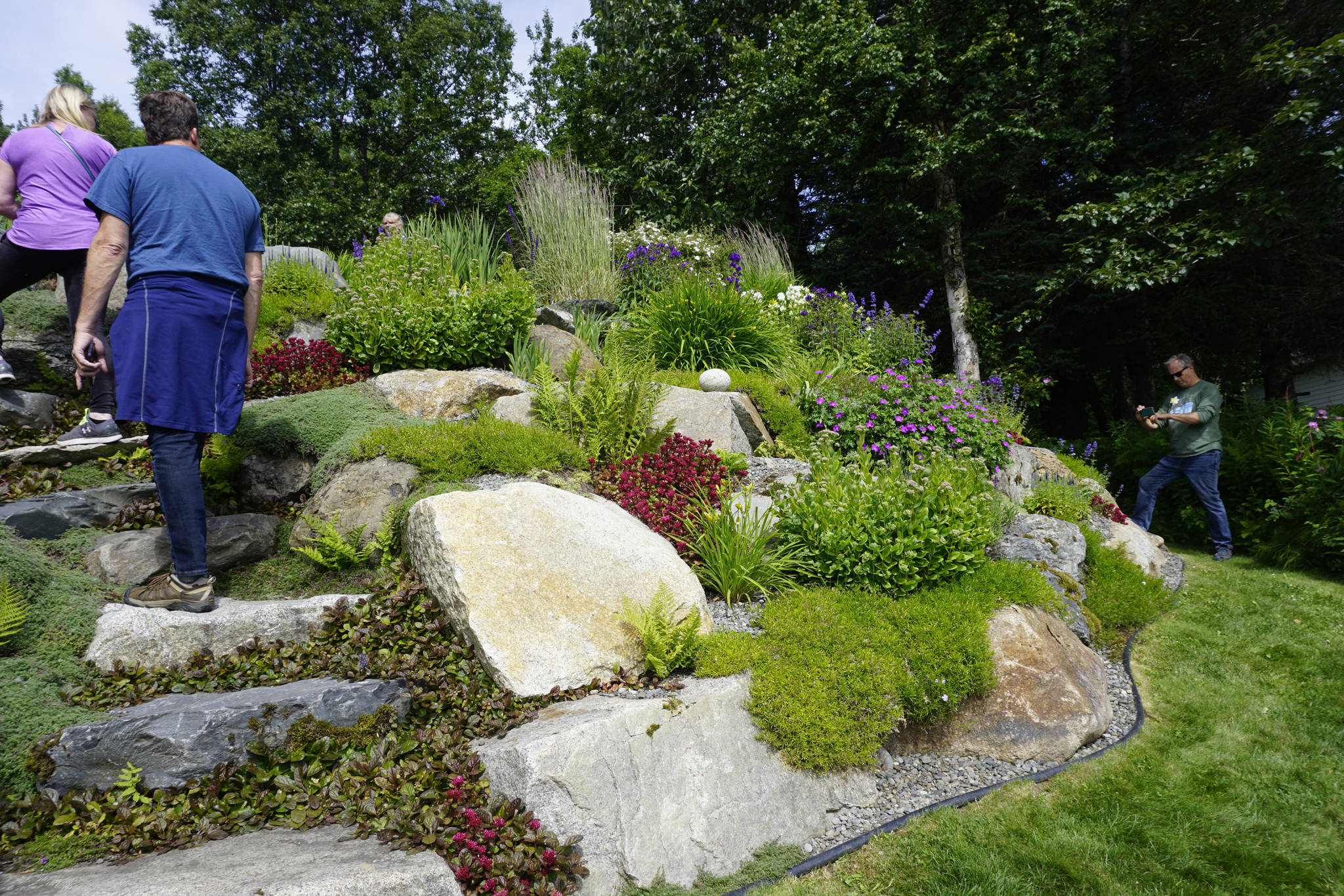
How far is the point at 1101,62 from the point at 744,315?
700 cm

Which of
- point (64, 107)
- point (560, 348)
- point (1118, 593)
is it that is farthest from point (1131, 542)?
point (64, 107)

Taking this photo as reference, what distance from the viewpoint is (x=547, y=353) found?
241 inches

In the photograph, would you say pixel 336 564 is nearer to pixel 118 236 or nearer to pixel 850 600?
pixel 118 236

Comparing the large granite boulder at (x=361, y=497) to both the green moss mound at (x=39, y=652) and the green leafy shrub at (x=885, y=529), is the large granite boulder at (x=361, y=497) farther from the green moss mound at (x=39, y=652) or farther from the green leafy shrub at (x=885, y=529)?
the green leafy shrub at (x=885, y=529)

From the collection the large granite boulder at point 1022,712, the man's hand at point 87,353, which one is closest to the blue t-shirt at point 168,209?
the man's hand at point 87,353

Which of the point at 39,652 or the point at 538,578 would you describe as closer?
the point at 39,652

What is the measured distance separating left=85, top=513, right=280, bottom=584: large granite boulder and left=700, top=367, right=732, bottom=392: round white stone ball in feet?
11.5

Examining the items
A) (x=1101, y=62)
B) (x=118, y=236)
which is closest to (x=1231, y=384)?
(x=1101, y=62)

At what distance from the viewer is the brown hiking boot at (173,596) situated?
302 cm

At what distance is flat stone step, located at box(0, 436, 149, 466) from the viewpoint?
4008 millimetres

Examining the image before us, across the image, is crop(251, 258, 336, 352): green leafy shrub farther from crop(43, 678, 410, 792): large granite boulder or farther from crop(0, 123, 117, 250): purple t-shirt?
crop(43, 678, 410, 792): large granite boulder

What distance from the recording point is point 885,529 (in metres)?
3.77

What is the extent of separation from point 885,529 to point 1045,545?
186cm

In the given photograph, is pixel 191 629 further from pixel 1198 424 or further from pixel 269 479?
pixel 1198 424
